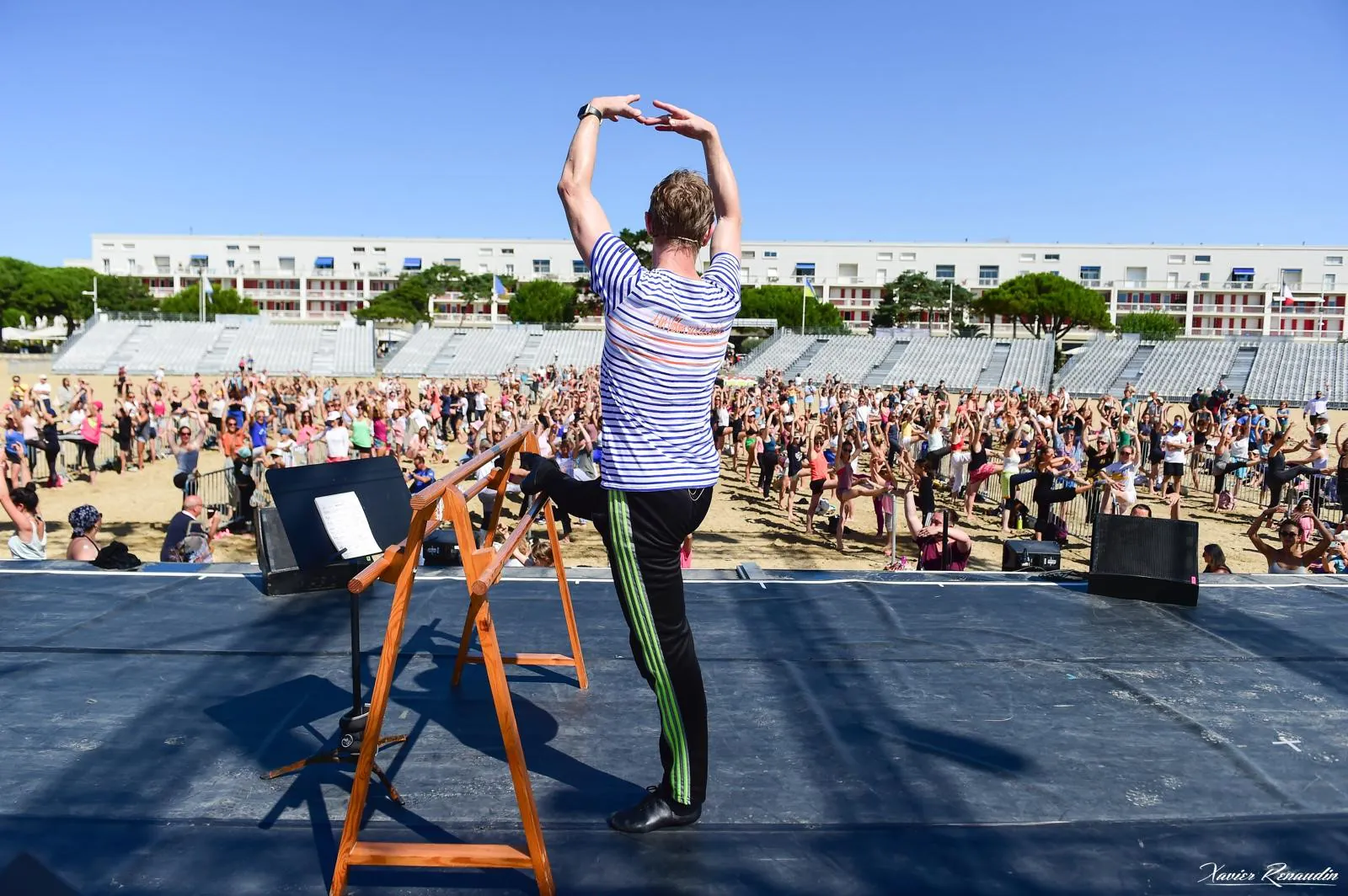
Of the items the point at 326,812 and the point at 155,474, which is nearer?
the point at 326,812

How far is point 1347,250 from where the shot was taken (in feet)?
325

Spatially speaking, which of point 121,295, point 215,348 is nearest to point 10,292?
point 121,295

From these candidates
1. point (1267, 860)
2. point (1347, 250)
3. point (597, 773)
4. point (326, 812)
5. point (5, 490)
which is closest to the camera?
point (1267, 860)

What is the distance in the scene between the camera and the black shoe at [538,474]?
3018 millimetres

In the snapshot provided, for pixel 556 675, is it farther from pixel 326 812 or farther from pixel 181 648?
pixel 181 648

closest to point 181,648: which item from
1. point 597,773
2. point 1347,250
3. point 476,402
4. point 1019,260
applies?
point 597,773

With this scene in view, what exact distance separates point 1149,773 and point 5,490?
400 inches

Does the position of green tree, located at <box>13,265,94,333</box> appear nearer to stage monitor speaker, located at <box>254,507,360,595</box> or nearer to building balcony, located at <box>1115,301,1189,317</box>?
stage monitor speaker, located at <box>254,507,360,595</box>

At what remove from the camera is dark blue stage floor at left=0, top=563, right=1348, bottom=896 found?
259 cm

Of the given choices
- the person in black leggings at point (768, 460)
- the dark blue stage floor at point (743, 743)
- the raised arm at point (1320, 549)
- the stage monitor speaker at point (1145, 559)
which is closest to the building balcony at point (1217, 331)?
the person in black leggings at point (768, 460)

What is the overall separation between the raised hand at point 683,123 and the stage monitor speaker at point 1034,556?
4338mm

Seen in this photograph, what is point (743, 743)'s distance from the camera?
337cm

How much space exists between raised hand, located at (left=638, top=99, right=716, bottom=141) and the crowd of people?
20.7 ft

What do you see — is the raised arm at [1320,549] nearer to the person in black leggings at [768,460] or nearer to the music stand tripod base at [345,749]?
the music stand tripod base at [345,749]
